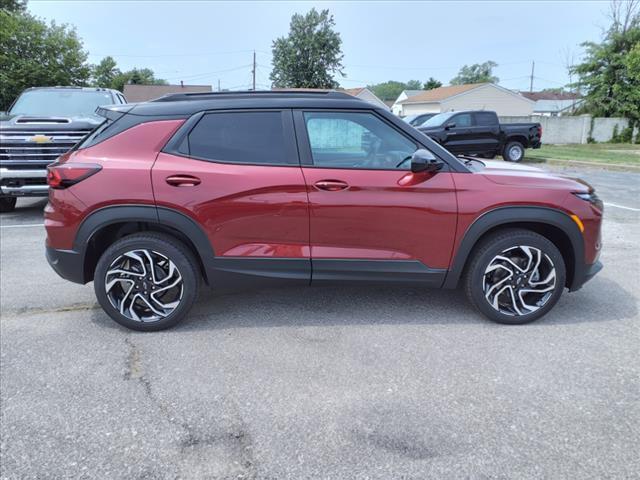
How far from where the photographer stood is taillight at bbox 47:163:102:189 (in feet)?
11.3

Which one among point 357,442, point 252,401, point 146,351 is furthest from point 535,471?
point 146,351

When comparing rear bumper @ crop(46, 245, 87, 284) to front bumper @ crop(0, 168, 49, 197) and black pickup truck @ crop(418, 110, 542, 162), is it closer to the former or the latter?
front bumper @ crop(0, 168, 49, 197)

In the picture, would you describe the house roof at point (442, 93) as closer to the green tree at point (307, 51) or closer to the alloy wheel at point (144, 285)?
the green tree at point (307, 51)

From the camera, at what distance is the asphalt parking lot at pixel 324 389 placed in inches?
90.4

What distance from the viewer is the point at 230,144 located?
3520mm

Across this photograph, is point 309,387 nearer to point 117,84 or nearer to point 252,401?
point 252,401

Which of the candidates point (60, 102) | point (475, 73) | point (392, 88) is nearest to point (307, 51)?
point (60, 102)

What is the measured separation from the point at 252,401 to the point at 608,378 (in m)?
2.23

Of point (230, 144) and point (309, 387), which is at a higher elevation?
point (230, 144)

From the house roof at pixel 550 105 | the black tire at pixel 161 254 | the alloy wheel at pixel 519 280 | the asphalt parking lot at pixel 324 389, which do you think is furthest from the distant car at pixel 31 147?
the house roof at pixel 550 105

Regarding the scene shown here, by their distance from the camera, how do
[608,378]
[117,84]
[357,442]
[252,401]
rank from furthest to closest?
[117,84], [608,378], [252,401], [357,442]

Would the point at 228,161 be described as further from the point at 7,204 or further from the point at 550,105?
the point at 550,105

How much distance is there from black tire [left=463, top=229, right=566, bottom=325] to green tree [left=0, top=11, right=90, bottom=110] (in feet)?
103

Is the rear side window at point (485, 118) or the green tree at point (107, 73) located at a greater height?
the green tree at point (107, 73)
